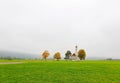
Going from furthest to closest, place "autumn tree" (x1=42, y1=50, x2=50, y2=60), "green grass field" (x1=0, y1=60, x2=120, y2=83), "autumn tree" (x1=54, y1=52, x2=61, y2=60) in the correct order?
"autumn tree" (x1=54, y1=52, x2=61, y2=60) → "autumn tree" (x1=42, y1=50, x2=50, y2=60) → "green grass field" (x1=0, y1=60, x2=120, y2=83)

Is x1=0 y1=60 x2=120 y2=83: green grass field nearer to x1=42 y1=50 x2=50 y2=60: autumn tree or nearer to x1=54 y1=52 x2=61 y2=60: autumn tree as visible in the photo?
x1=42 y1=50 x2=50 y2=60: autumn tree

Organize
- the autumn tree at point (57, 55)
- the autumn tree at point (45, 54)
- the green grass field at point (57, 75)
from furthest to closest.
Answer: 1. the autumn tree at point (57, 55)
2. the autumn tree at point (45, 54)
3. the green grass field at point (57, 75)

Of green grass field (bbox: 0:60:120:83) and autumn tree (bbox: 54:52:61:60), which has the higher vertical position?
autumn tree (bbox: 54:52:61:60)

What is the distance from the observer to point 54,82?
15547 mm

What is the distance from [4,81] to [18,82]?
122cm

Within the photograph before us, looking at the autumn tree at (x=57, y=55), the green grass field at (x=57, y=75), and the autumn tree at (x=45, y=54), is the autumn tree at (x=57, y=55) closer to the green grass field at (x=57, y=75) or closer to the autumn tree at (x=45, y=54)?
the autumn tree at (x=45, y=54)

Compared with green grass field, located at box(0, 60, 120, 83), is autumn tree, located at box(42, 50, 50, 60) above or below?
above

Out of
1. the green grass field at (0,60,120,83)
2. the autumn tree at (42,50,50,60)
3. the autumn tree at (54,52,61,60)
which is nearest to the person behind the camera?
the green grass field at (0,60,120,83)

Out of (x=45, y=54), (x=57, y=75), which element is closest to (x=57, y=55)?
(x=45, y=54)

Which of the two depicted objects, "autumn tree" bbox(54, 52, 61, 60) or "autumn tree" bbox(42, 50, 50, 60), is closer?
"autumn tree" bbox(42, 50, 50, 60)

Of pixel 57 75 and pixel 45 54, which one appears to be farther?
pixel 45 54

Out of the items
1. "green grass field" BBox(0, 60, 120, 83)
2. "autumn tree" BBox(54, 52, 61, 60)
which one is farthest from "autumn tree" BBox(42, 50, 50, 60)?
"green grass field" BBox(0, 60, 120, 83)

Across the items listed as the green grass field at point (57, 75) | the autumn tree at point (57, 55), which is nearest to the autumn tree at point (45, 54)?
the autumn tree at point (57, 55)

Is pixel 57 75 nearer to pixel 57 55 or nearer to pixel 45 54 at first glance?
pixel 45 54
